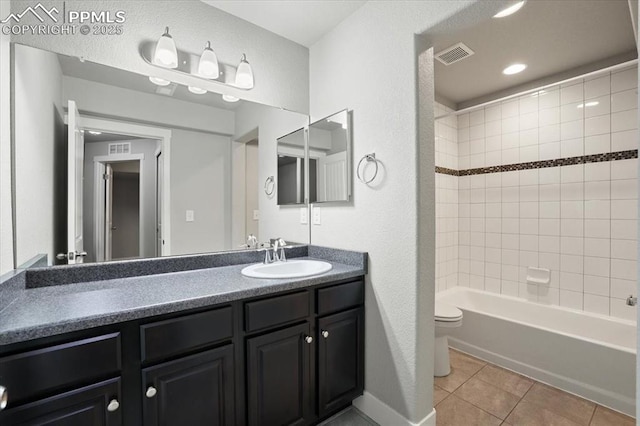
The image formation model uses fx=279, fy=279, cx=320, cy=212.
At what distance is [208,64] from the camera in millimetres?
1688

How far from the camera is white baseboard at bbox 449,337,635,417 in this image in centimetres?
175

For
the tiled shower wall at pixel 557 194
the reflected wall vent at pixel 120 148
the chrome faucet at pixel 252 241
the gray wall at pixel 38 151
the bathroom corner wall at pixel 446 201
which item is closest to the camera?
the gray wall at pixel 38 151

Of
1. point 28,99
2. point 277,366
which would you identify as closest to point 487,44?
point 277,366

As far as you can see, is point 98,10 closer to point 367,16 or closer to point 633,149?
point 367,16

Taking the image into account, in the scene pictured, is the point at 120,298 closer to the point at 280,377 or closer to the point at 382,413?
the point at 280,377

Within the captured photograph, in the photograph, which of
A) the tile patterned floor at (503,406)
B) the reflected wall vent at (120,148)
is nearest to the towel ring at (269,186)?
the reflected wall vent at (120,148)

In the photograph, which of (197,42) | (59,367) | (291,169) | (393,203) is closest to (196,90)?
(197,42)

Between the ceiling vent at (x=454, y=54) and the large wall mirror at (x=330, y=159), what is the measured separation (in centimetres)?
104

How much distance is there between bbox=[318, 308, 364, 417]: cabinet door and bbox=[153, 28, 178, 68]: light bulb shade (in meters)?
1.68

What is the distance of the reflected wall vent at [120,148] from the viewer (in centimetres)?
149

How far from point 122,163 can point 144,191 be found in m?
0.18

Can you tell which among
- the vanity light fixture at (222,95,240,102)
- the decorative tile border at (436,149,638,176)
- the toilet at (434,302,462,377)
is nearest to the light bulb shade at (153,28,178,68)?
the vanity light fixture at (222,95,240,102)

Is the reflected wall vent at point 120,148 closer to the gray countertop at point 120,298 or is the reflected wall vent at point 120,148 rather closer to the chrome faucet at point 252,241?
the gray countertop at point 120,298

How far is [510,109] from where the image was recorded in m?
2.87
